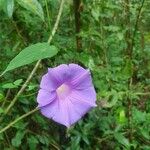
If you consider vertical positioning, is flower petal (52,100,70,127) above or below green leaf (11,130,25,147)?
above

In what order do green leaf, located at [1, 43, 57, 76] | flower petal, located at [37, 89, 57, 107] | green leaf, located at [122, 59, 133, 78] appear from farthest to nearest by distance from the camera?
green leaf, located at [122, 59, 133, 78] → flower petal, located at [37, 89, 57, 107] → green leaf, located at [1, 43, 57, 76]

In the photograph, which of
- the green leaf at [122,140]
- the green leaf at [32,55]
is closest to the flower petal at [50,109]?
the green leaf at [32,55]

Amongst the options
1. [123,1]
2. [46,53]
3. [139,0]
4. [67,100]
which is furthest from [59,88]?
[139,0]

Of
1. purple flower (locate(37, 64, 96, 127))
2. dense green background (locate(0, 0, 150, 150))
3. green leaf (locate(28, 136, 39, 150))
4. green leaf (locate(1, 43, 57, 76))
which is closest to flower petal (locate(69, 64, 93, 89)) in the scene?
→ purple flower (locate(37, 64, 96, 127))

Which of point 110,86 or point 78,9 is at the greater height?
point 78,9

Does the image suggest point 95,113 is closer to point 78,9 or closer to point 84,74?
point 78,9

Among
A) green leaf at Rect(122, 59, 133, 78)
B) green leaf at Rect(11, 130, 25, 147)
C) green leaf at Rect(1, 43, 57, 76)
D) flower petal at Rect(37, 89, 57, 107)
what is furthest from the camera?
green leaf at Rect(122, 59, 133, 78)

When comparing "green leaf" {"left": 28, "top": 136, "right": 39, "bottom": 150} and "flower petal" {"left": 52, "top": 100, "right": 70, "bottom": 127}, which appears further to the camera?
"green leaf" {"left": 28, "top": 136, "right": 39, "bottom": 150}

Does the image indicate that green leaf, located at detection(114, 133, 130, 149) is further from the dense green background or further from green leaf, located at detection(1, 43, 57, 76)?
green leaf, located at detection(1, 43, 57, 76)

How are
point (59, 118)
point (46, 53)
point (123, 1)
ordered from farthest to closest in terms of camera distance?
1. point (123, 1)
2. point (59, 118)
3. point (46, 53)
